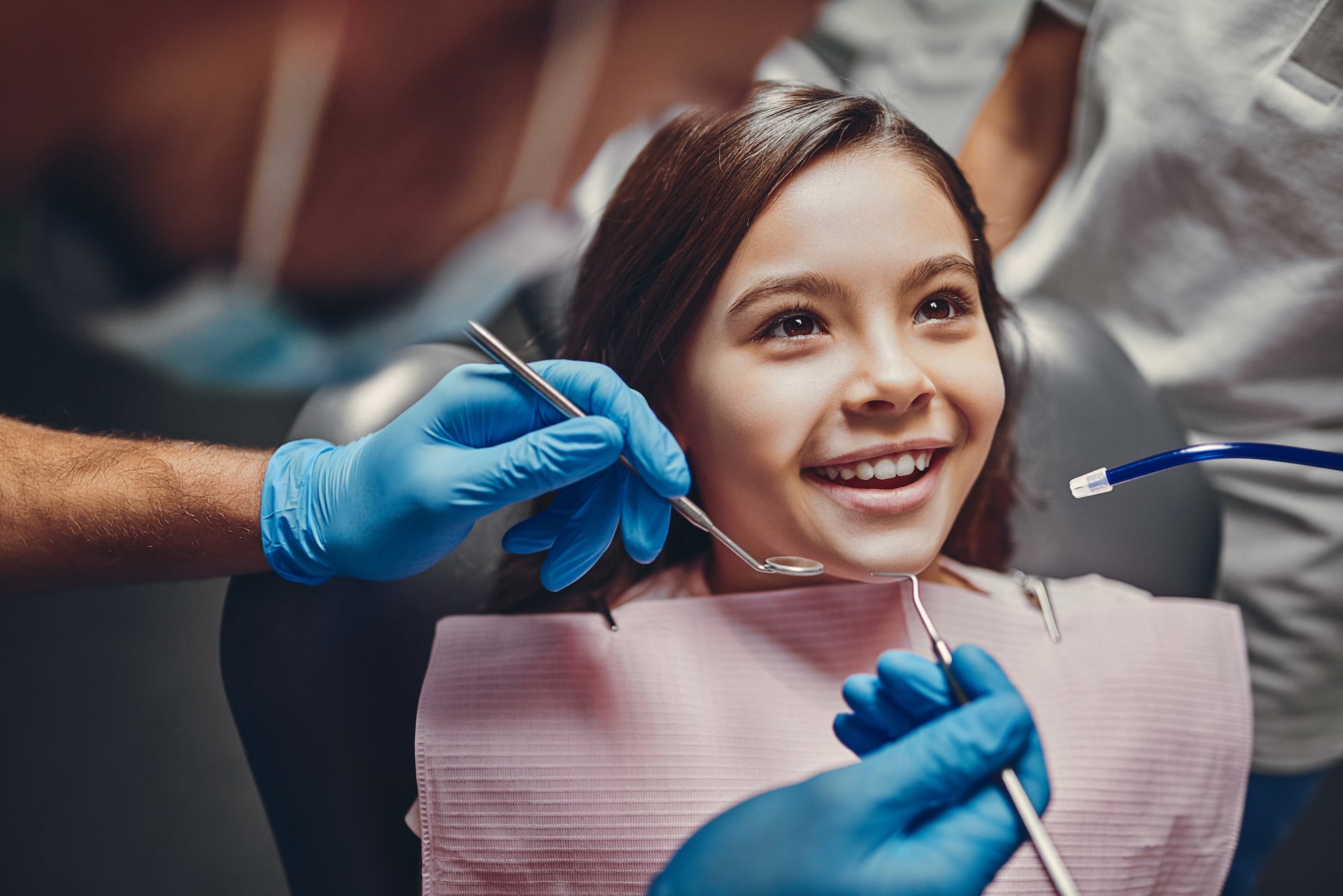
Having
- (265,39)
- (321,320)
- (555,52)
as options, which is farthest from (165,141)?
(321,320)

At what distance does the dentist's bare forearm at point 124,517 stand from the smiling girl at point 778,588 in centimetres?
24

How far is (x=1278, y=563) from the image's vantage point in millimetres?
1207

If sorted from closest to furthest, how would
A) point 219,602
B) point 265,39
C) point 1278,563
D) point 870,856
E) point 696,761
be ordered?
1. point 265,39
2. point 870,856
3. point 696,761
4. point 219,602
5. point 1278,563

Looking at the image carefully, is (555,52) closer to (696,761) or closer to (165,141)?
(165,141)

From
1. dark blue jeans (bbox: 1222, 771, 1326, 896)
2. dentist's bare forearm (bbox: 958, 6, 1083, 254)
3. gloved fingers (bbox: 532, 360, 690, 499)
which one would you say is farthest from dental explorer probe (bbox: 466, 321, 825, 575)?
dark blue jeans (bbox: 1222, 771, 1326, 896)

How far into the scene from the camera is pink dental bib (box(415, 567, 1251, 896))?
33.1 inches

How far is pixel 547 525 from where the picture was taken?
0.90m

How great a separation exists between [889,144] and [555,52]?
429mm

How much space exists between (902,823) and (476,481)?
0.43 m

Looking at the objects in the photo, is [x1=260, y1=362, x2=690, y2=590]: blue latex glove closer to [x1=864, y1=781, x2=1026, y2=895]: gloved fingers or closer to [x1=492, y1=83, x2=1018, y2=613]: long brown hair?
[x1=492, y1=83, x2=1018, y2=613]: long brown hair

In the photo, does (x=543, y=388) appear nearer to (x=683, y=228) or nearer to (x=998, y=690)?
(x=683, y=228)

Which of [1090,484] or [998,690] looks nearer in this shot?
[998,690]

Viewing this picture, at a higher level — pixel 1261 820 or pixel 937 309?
pixel 937 309

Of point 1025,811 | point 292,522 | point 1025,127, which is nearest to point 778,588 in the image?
point 1025,811
